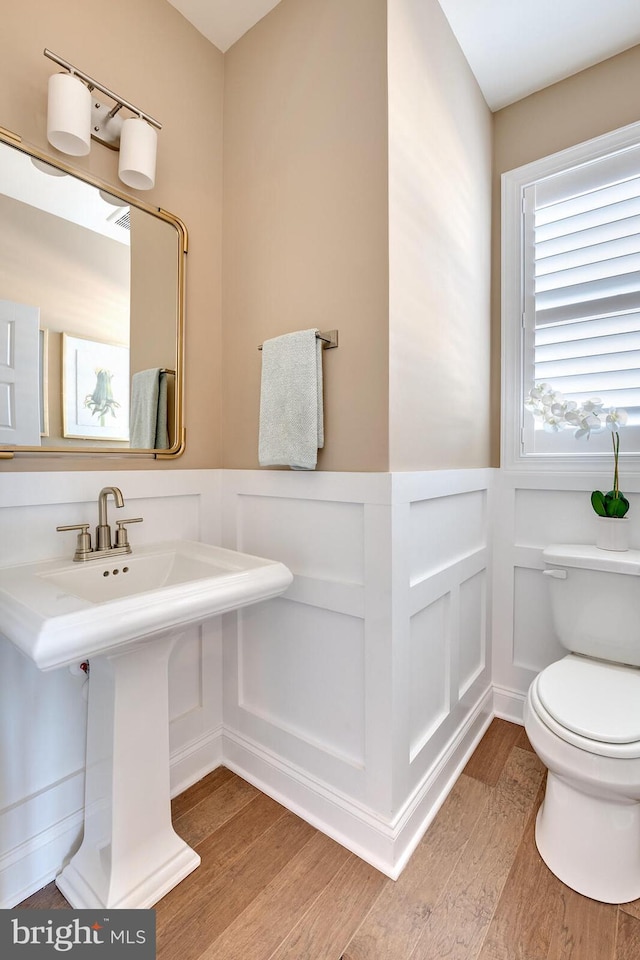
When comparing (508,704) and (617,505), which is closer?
(617,505)

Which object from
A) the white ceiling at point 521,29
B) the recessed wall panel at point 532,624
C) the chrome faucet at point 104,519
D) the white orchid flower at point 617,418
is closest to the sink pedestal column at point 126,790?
the chrome faucet at point 104,519

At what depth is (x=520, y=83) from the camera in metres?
1.82

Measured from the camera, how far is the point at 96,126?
129 cm

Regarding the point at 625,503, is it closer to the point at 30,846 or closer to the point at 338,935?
the point at 338,935

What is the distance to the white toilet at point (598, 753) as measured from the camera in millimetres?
1114

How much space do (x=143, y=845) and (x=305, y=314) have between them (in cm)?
155

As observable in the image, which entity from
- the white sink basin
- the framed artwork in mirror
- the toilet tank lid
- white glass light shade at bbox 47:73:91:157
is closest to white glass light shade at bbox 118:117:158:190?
white glass light shade at bbox 47:73:91:157

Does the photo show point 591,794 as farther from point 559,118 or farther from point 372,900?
point 559,118

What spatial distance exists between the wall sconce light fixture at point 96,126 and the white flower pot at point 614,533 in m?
1.90

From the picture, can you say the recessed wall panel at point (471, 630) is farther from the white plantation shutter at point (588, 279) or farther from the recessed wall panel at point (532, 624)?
the white plantation shutter at point (588, 279)

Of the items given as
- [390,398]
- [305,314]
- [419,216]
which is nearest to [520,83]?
[419,216]

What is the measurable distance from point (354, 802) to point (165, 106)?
2.29 metres

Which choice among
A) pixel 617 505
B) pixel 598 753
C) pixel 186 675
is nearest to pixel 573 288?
pixel 617 505

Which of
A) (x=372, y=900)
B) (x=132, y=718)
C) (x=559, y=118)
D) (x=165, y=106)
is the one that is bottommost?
(x=372, y=900)
